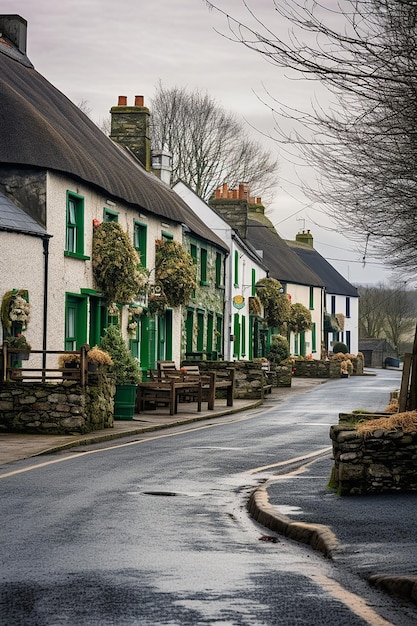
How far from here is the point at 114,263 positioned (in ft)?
93.4

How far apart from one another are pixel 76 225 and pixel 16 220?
3.37 meters

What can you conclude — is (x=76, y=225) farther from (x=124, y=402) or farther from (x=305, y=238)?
(x=305, y=238)

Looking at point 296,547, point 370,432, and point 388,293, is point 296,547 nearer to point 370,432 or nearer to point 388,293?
point 370,432

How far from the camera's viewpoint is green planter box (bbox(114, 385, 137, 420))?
2641cm

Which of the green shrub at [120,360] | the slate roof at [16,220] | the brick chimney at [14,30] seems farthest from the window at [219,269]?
the slate roof at [16,220]

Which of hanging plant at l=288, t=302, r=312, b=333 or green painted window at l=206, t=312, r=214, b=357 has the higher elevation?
hanging plant at l=288, t=302, r=312, b=333

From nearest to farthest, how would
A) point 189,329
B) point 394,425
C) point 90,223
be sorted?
point 394,425, point 90,223, point 189,329

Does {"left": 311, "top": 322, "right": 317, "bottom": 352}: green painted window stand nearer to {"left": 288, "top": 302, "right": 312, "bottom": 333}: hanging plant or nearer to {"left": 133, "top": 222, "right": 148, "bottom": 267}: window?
{"left": 288, "top": 302, "right": 312, "bottom": 333}: hanging plant

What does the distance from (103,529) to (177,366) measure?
88.8 feet

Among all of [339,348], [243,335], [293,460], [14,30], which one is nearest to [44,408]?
[293,460]

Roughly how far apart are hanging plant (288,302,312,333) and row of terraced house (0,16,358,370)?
13.4 metres

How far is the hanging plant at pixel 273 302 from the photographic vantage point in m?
53.9

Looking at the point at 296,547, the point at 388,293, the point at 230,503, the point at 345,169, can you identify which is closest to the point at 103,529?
the point at 296,547

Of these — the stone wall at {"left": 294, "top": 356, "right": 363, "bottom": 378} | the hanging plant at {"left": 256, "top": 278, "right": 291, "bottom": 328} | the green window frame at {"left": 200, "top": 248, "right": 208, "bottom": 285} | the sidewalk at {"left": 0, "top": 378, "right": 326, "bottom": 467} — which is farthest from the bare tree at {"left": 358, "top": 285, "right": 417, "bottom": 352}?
the sidewalk at {"left": 0, "top": 378, "right": 326, "bottom": 467}
